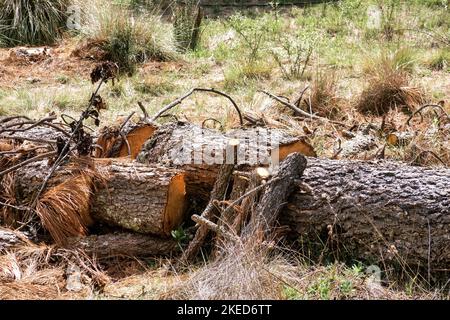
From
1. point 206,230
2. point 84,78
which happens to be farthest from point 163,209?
point 84,78

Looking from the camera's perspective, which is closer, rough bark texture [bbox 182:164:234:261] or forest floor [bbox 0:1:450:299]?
forest floor [bbox 0:1:450:299]

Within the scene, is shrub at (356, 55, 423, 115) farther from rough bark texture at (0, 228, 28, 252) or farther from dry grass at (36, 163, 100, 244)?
rough bark texture at (0, 228, 28, 252)

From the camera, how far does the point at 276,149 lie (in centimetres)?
431

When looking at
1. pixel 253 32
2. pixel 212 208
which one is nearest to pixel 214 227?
pixel 212 208

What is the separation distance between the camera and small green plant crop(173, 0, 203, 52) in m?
8.95

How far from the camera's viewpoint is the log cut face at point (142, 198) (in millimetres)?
4219

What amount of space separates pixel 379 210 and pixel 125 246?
150 cm

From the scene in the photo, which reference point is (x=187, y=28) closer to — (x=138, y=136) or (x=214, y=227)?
(x=138, y=136)

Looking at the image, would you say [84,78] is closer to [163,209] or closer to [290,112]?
[290,112]

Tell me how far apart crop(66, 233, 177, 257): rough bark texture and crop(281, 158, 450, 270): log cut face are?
0.75 meters

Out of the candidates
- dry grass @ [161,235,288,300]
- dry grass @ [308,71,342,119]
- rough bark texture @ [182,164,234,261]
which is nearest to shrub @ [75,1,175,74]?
dry grass @ [308,71,342,119]

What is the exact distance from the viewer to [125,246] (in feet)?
14.0

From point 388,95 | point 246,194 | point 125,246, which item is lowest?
point 125,246

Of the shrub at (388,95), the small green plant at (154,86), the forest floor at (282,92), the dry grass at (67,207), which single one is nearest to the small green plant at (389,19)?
the forest floor at (282,92)
